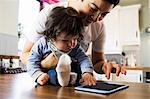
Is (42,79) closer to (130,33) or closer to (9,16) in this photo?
(9,16)

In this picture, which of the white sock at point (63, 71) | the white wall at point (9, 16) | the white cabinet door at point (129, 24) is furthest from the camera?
the white cabinet door at point (129, 24)

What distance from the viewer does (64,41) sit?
2.32ft

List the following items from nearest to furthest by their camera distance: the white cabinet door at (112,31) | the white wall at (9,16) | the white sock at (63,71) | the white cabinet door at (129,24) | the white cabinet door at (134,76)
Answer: the white sock at (63,71) → the white wall at (9,16) → the white cabinet door at (134,76) → the white cabinet door at (129,24) → the white cabinet door at (112,31)

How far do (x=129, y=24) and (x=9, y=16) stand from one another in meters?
1.99

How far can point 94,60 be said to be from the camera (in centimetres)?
101

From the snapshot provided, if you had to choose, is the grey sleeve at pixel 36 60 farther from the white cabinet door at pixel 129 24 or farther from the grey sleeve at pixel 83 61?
the white cabinet door at pixel 129 24

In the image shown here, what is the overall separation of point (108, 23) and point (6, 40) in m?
1.81

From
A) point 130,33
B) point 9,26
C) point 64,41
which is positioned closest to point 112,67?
point 64,41

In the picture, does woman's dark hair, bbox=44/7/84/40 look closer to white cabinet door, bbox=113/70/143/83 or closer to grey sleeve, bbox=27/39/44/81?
grey sleeve, bbox=27/39/44/81

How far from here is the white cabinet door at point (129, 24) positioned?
11.0 ft

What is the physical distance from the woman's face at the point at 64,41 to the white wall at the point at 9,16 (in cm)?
173

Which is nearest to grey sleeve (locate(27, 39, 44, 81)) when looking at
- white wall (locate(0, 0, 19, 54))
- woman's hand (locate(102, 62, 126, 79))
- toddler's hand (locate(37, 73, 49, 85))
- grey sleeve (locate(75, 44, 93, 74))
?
toddler's hand (locate(37, 73, 49, 85))

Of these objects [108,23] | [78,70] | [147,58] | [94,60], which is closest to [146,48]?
[147,58]

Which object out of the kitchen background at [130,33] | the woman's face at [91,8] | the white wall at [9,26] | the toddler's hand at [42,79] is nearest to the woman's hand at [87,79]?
the toddler's hand at [42,79]
